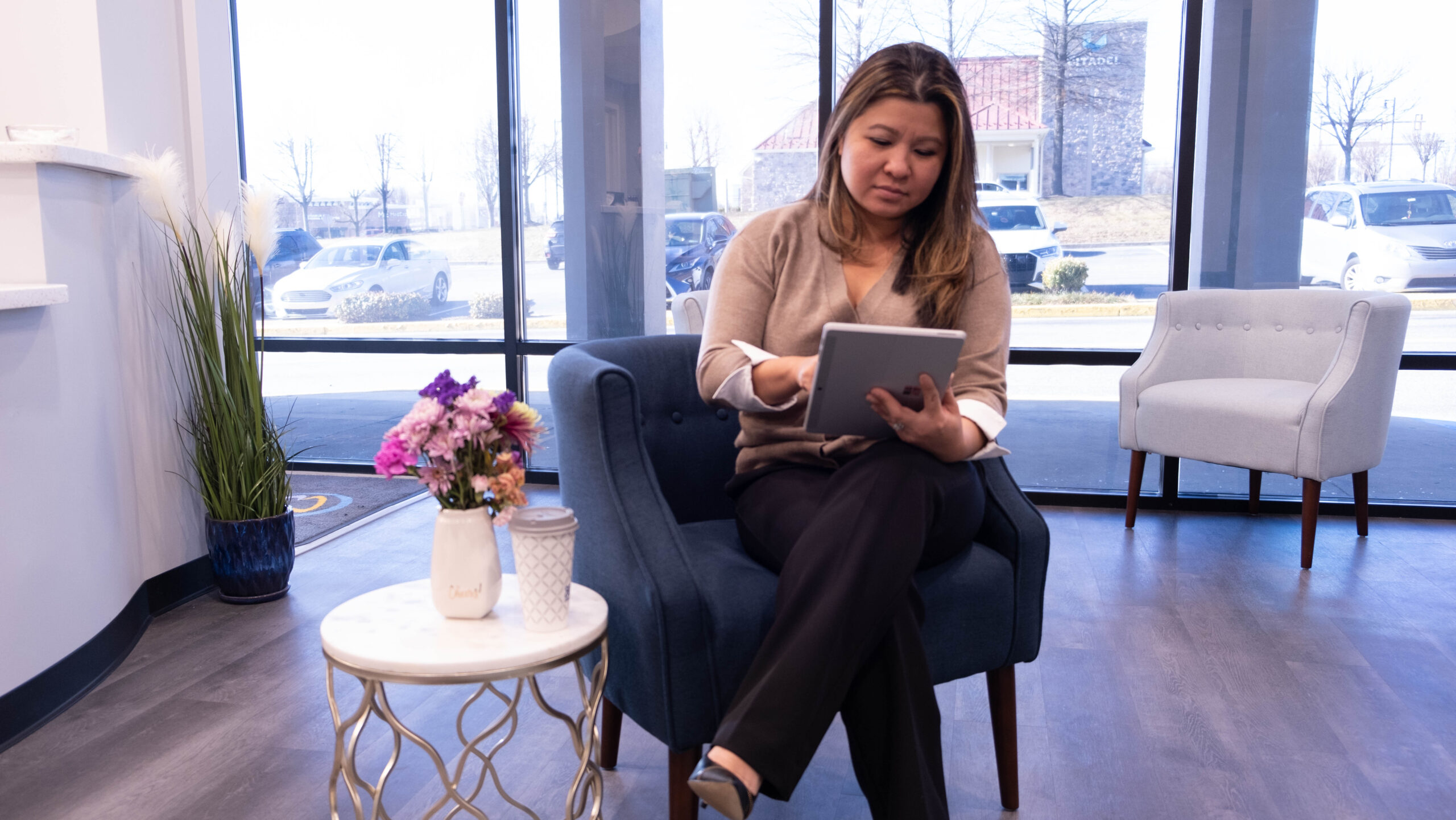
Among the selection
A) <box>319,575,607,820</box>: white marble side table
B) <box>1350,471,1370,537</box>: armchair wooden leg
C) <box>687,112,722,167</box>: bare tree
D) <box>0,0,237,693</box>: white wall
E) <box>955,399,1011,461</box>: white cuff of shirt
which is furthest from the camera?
<box>687,112,722,167</box>: bare tree

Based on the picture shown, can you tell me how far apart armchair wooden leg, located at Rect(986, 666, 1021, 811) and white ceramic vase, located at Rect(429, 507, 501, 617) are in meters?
0.91

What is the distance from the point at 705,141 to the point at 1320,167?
2.39 meters

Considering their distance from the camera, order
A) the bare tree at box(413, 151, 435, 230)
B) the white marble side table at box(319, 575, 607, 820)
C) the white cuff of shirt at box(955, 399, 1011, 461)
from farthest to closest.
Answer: the bare tree at box(413, 151, 435, 230)
the white cuff of shirt at box(955, 399, 1011, 461)
the white marble side table at box(319, 575, 607, 820)

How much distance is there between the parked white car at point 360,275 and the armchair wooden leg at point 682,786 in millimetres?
3594

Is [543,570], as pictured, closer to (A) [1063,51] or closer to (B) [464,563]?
(B) [464,563]

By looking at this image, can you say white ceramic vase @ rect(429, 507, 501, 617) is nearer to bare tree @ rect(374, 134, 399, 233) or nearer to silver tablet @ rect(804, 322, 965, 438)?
silver tablet @ rect(804, 322, 965, 438)

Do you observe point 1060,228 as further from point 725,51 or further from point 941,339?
point 941,339

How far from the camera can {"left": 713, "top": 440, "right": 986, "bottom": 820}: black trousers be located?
51.4 inches

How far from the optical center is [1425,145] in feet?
12.3

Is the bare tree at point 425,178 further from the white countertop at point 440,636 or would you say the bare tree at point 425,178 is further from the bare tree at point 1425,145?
the bare tree at point 1425,145

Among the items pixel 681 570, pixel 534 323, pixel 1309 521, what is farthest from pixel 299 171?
pixel 1309 521

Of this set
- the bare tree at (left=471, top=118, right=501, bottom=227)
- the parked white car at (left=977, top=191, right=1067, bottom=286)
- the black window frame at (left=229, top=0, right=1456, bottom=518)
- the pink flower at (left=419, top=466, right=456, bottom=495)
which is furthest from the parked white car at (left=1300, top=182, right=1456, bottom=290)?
the pink flower at (left=419, top=466, right=456, bottom=495)

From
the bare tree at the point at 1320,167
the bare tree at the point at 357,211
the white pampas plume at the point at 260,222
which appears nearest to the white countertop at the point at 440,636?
the white pampas plume at the point at 260,222

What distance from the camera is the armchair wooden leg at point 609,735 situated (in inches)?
74.4
